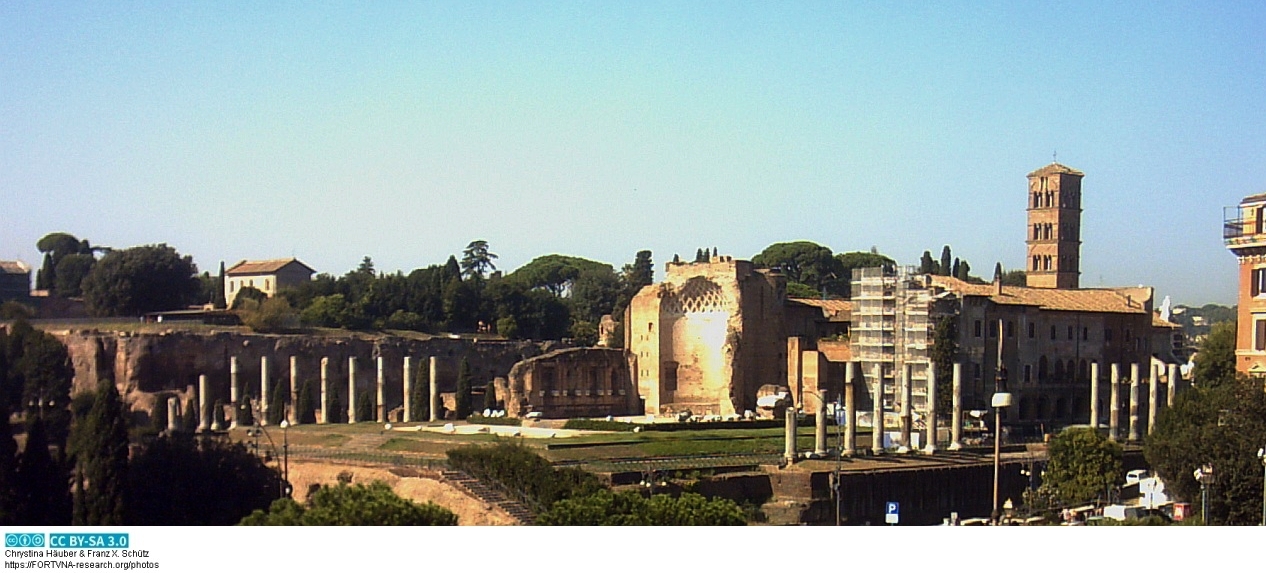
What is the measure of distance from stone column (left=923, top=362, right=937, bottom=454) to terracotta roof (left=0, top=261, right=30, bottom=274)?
28.5 metres

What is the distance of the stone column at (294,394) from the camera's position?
148 feet

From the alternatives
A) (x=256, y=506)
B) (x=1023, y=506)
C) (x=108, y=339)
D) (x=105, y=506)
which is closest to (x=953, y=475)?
(x=1023, y=506)

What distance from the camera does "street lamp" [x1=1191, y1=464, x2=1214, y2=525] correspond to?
77.6 ft

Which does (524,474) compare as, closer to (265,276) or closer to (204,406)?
(204,406)

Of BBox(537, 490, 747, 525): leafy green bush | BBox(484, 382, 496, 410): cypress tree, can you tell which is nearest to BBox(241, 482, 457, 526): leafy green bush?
BBox(537, 490, 747, 525): leafy green bush

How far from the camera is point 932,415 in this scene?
34844 mm

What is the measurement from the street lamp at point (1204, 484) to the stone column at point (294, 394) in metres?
25.5

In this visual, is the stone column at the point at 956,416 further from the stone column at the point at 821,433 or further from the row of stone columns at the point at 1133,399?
the stone column at the point at 821,433

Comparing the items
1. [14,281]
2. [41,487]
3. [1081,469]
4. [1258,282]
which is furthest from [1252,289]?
[14,281]

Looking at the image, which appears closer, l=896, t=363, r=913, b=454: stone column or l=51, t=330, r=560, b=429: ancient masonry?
l=896, t=363, r=913, b=454: stone column

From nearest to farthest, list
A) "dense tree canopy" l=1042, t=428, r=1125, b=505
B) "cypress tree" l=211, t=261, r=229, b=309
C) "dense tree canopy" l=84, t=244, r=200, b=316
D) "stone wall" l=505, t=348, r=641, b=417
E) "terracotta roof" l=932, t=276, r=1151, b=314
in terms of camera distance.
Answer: "dense tree canopy" l=1042, t=428, r=1125, b=505
"terracotta roof" l=932, t=276, r=1151, b=314
"stone wall" l=505, t=348, r=641, b=417
"dense tree canopy" l=84, t=244, r=200, b=316
"cypress tree" l=211, t=261, r=229, b=309

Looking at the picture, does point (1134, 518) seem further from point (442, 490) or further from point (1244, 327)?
point (442, 490)

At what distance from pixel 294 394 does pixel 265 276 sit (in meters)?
14.4

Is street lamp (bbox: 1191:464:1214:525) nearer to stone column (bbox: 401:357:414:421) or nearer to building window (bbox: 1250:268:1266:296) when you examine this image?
building window (bbox: 1250:268:1266:296)
